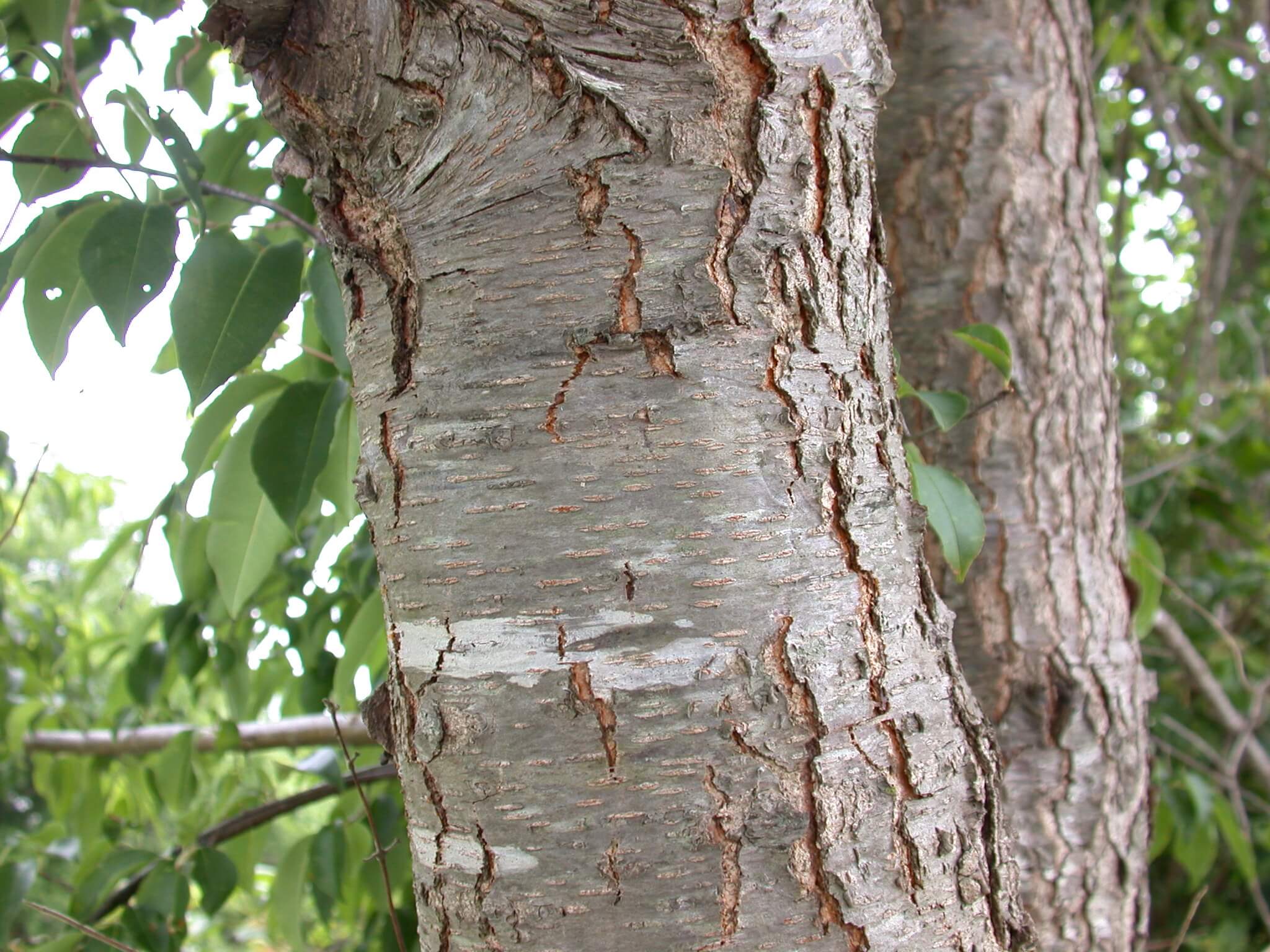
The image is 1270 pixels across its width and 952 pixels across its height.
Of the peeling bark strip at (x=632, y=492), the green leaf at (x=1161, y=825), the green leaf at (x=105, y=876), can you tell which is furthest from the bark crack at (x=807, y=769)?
the green leaf at (x=1161, y=825)

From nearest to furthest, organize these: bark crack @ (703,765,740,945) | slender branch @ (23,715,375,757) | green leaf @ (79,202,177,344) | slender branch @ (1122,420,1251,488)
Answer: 1. bark crack @ (703,765,740,945)
2. green leaf @ (79,202,177,344)
3. slender branch @ (23,715,375,757)
4. slender branch @ (1122,420,1251,488)

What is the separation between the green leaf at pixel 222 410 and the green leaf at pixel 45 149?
224 millimetres

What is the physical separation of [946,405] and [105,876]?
1.11 meters

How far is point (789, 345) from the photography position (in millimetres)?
585

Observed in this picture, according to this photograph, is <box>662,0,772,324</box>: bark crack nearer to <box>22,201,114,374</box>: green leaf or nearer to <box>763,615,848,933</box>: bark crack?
<box>763,615,848,933</box>: bark crack

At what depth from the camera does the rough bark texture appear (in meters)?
1.08

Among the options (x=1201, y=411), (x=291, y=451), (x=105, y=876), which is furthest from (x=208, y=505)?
(x=1201, y=411)

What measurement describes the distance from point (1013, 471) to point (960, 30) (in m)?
0.56

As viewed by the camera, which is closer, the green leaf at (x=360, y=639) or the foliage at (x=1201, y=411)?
the green leaf at (x=360, y=639)

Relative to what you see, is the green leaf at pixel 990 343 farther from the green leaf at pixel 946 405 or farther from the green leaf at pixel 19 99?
the green leaf at pixel 19 99

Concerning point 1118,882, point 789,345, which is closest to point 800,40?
point 789,345

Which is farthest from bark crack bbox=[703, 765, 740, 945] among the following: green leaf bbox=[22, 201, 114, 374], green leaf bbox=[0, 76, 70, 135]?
green leaf bbox=[0, 76, 70, 135]

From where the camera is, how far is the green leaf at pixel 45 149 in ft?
2.85

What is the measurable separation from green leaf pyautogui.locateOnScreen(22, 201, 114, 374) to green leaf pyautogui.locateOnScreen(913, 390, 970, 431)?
2.31 ft
